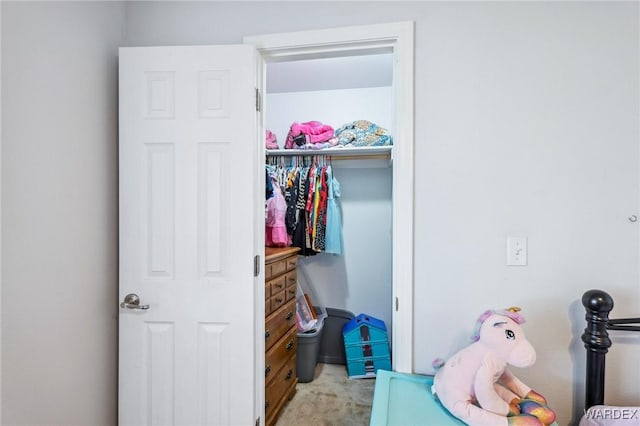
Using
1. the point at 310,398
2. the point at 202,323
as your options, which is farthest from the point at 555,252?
the point at 310,398

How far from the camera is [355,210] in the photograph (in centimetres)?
283

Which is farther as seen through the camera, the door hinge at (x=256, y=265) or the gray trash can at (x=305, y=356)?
the gray trash can at (x=305, y=356)

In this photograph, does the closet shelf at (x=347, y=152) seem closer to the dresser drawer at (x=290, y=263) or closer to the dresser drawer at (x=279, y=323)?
the dresser drawer at (x=290, y=263)

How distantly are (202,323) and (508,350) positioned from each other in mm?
1198

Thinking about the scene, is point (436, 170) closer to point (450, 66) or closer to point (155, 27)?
point (450, 66)

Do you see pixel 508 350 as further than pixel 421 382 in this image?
No

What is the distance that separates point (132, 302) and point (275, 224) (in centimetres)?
113

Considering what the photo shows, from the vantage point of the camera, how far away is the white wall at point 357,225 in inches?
110

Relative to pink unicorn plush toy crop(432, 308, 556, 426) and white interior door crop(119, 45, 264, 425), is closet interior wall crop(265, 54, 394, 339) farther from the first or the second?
pink unicorn plush toy crop(432, 308, 556, 426)

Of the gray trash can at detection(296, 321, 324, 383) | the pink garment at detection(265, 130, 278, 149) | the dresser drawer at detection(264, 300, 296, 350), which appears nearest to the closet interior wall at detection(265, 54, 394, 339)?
the pink garment at detection(265, 130, 278, 149)

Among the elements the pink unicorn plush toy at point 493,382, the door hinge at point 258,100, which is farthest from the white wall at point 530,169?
the door hinge at point 258,100

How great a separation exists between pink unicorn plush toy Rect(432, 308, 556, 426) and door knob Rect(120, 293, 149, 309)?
4.16 ft

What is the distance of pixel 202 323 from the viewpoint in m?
1.38

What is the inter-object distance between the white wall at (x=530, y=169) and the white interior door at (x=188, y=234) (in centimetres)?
73
